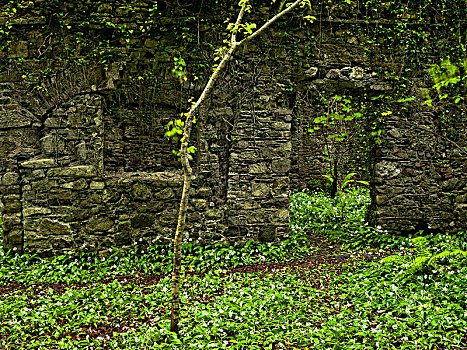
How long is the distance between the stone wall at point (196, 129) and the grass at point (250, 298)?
425 millimetres

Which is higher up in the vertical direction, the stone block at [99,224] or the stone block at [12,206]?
the stone block at [12,206]

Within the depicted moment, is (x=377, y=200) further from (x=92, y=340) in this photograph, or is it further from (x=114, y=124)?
(x=114, y=124)

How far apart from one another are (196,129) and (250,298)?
2.78 meters

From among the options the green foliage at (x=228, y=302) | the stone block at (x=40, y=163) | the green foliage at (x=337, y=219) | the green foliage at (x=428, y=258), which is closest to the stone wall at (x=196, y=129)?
the stone block at (x=40, y=163)

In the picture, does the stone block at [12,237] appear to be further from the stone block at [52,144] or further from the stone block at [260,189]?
the stone block at [260,189]

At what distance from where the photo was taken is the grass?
3762 mm

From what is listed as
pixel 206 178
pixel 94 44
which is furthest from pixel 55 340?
pixel 94 44

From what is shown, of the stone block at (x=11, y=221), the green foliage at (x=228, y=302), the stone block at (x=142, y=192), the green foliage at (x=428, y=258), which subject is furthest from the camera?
the stone block at (x=142, y=192)

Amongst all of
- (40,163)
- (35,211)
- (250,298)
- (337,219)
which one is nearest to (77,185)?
(40,163)

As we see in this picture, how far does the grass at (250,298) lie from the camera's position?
12.3 feet

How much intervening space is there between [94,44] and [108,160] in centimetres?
Answer: 333

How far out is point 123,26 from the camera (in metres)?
5.70

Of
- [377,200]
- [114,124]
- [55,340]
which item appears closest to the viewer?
[55,340]

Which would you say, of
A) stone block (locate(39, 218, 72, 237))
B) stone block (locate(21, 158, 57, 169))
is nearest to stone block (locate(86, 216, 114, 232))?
stone block (locate(39, 218, 72, 237))
